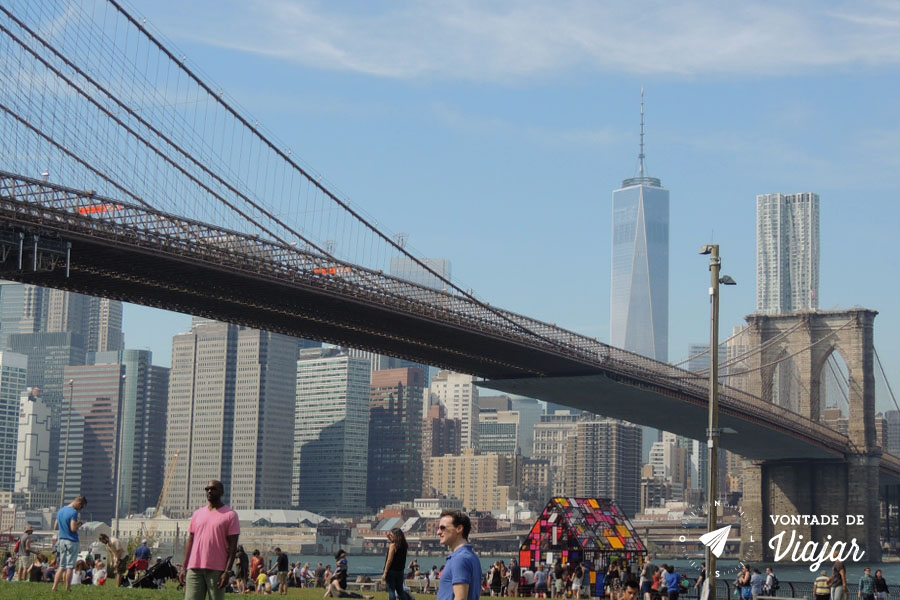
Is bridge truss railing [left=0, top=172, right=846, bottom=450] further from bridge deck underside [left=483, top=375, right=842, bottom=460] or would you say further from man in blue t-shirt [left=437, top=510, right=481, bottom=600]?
man in blue t-shirt [left=437, top=510, right=481, bottom=600]

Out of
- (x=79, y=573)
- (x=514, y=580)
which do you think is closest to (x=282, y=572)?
(x=79, y=573)

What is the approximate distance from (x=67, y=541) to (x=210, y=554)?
21.7 feet

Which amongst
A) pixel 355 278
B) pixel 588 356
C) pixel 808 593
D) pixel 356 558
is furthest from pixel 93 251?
pixel 356 558

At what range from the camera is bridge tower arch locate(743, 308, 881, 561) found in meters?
95.6

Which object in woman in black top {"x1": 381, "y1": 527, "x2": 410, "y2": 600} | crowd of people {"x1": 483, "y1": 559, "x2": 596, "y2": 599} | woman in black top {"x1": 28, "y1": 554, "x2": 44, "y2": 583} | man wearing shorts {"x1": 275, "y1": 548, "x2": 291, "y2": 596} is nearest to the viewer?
woman in black top {"x1": 381, "y1": 527, "x2": 410, "y2": 600}

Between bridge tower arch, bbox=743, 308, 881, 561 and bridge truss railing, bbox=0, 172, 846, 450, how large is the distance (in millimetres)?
17743

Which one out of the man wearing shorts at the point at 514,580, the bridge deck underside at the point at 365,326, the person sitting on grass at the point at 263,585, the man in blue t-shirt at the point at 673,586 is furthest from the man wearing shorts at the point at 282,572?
the bridge deck underside at the point at 365,326

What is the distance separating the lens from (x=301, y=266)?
5409 cm

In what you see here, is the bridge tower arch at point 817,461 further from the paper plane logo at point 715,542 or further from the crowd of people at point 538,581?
the paper plane logo at point 715,542

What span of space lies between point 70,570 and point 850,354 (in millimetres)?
90455

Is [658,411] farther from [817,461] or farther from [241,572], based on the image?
[241,572]

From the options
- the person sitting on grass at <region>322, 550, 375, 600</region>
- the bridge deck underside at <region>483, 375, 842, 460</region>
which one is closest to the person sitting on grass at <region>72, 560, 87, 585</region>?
the person sitting on grass at <region>322, 550, 375, 600</region>

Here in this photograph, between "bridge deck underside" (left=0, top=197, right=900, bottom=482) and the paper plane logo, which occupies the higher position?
"bridge deck underside" (left=0, top=197, right=900, bottom=482)

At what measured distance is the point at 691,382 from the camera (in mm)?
82250
